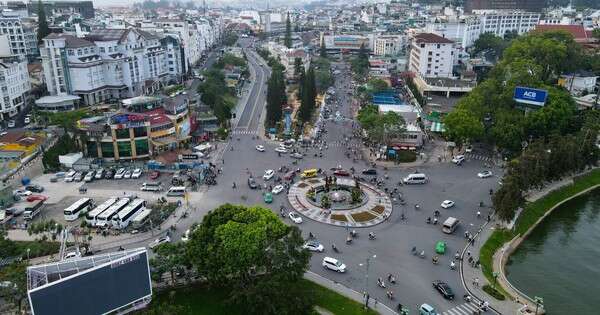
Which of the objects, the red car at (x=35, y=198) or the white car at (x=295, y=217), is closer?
the white car at (x=295, y=217)

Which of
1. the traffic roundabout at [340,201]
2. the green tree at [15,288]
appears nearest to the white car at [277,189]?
the traffic roundabout at [340,201]

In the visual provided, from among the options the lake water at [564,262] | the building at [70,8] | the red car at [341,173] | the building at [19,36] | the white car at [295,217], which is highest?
the building at [70,8]

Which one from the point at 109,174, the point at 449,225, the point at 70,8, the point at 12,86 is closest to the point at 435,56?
the point at 449,225

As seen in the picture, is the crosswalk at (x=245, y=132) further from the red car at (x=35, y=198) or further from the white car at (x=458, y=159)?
the red car at (x=35, y=198)

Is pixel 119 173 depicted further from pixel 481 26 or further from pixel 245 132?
pixel 481 26

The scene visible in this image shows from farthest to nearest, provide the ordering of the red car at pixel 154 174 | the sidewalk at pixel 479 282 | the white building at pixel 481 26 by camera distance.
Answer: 1. the white building at pixel 481 26
2. the red car at pixel 154 174
3. the sidewalk at pixel 479 282

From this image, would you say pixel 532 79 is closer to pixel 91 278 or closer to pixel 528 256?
pixel 528 256

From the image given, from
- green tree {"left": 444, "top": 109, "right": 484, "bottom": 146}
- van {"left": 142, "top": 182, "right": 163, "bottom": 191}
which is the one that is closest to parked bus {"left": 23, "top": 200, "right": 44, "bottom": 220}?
van {"left": 142, "top": 182, "right": 163, "bottom": 191}

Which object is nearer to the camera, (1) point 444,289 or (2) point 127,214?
(1) point 444,289
